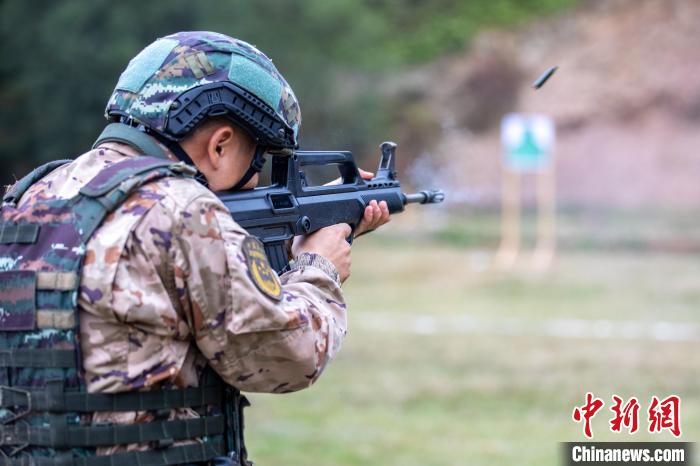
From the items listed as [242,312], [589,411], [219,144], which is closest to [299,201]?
[219,144]

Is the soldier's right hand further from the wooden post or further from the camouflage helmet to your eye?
the wooden post

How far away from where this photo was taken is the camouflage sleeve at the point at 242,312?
7.64ft

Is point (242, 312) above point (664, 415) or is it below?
below

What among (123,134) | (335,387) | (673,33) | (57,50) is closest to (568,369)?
(335,387)

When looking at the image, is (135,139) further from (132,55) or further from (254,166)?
(132,55)

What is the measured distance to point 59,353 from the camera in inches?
92.4

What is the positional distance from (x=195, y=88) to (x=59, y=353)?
68 cm

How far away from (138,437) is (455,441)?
502cm

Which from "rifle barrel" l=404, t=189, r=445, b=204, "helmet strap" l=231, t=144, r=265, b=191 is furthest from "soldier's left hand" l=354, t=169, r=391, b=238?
"helmet strap" l=231, t=144, r=265, b=191

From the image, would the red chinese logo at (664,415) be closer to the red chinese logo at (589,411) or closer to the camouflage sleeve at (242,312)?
the red chinese logo at (589,411)

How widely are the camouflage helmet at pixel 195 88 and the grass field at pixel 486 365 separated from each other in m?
4.28

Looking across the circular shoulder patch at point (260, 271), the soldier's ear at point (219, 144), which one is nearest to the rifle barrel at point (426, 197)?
the soldier's ear at point (219, 144)

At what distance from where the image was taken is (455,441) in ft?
23.5

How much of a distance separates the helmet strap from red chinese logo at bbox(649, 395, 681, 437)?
4.72 metres
